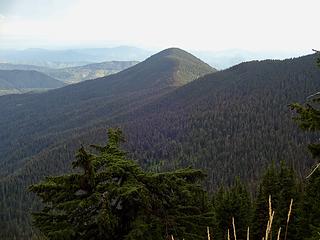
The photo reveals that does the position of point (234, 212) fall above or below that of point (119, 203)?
below

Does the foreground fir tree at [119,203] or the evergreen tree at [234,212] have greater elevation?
the foreground fir tree at [119,203]

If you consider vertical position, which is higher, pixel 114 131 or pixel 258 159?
pixel 114 131

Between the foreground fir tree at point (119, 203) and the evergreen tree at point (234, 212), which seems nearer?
the foreground fir tree at point (119, 203)

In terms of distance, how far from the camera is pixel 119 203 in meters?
9.16

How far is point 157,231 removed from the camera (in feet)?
26.9

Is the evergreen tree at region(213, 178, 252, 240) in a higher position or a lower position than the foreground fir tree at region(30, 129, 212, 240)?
lower

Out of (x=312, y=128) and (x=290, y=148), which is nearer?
(x=312, y=128)

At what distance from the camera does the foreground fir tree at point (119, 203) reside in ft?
26.9

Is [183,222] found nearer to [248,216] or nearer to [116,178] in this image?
[116,178]

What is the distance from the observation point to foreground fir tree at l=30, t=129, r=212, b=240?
8.21m

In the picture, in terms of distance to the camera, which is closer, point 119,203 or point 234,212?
point 119,203

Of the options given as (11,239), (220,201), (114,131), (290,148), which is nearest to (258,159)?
(290,148)

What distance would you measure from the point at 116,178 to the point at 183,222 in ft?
5.67

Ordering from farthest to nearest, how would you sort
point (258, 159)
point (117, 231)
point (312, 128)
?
1. point (258, 159)
2. point (312, 128)
3. point (117, 231)
